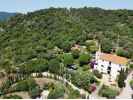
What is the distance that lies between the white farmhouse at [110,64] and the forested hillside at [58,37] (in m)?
3.70

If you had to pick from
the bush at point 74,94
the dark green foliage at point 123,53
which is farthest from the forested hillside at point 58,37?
the bush at point 74,94

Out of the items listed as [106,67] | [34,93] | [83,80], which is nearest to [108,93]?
[83,80]

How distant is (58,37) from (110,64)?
47.1 feet

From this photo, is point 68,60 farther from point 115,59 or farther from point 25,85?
point 25,85

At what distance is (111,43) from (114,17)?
2684 cm

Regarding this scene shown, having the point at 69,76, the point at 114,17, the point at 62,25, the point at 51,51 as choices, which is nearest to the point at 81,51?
the point at 51,51

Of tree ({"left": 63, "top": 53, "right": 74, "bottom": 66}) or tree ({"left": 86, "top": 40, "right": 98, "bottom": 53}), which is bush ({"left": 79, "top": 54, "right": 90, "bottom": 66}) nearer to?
tree ({"left": 63, "top": 53, "right": 74, "bottom": 66})

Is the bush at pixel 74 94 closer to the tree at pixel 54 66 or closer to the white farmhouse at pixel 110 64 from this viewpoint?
the tree at pixel 54 66

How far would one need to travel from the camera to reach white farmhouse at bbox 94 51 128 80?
3419 cm

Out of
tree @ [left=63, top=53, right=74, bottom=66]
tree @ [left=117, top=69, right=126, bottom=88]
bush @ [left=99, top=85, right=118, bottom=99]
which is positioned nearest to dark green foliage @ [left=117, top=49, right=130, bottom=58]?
tree @ [left=63, top=53, right=74, bottom=66]

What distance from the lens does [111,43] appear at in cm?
4306

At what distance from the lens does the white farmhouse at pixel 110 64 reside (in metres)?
34.2

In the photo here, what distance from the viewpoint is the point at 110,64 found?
114 ft

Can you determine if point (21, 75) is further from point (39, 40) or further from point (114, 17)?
point (114, 17)
